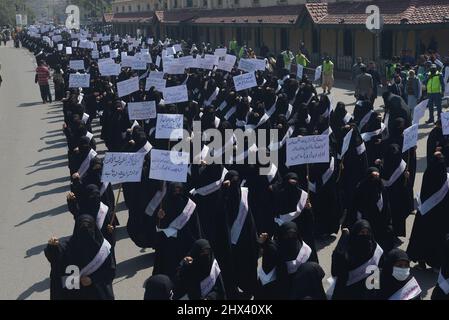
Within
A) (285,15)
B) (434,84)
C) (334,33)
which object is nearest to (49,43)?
(285,15)

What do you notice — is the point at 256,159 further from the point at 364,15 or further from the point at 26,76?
the point at 26,76

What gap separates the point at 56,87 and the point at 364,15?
1259 centimetres

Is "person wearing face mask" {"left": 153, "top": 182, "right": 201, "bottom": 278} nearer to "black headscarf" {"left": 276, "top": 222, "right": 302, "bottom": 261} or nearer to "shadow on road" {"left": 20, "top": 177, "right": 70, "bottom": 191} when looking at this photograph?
"black headscarf" {"left": 276, "top": 222, "right": 302, "bottom": 261}

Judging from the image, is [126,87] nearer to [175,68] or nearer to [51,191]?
[51,191]

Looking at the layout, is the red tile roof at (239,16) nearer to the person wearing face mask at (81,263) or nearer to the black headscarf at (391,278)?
the person wearing face mask at (81,263)

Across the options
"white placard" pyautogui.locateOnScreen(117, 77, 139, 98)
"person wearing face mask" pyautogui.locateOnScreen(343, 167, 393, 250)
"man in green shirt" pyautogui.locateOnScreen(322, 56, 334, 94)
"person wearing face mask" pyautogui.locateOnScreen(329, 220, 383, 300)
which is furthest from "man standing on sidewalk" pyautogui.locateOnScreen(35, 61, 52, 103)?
"person wearing face mask" pyautogui.locateOnScreen(329, 220, 383, 300)

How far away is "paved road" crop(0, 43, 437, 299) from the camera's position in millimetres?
8445

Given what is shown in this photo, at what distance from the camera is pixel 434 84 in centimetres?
1659

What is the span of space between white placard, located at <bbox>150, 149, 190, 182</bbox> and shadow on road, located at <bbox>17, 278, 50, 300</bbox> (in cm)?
196

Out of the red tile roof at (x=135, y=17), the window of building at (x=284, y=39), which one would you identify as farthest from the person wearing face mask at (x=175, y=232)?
the red tile roof at (x=135, y=17)

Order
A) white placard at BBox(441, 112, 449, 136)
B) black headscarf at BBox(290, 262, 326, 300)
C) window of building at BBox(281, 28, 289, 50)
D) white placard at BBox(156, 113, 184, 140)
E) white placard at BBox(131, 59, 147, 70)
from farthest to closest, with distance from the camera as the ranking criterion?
window of building at BBox(281, 28, 289, 50)
white placard at BBox(131, 59, 147, 70)
white placard at BBox(156, 113, 184, 140)
white placard at BBox(441, 112, 449, 136)
black headscarf at BBox(290, 262, 326, 300)

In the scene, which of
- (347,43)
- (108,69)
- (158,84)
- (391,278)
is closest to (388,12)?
(347,43)

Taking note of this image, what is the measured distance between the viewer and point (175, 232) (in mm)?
7305

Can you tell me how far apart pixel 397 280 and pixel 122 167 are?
4235 millimetres
